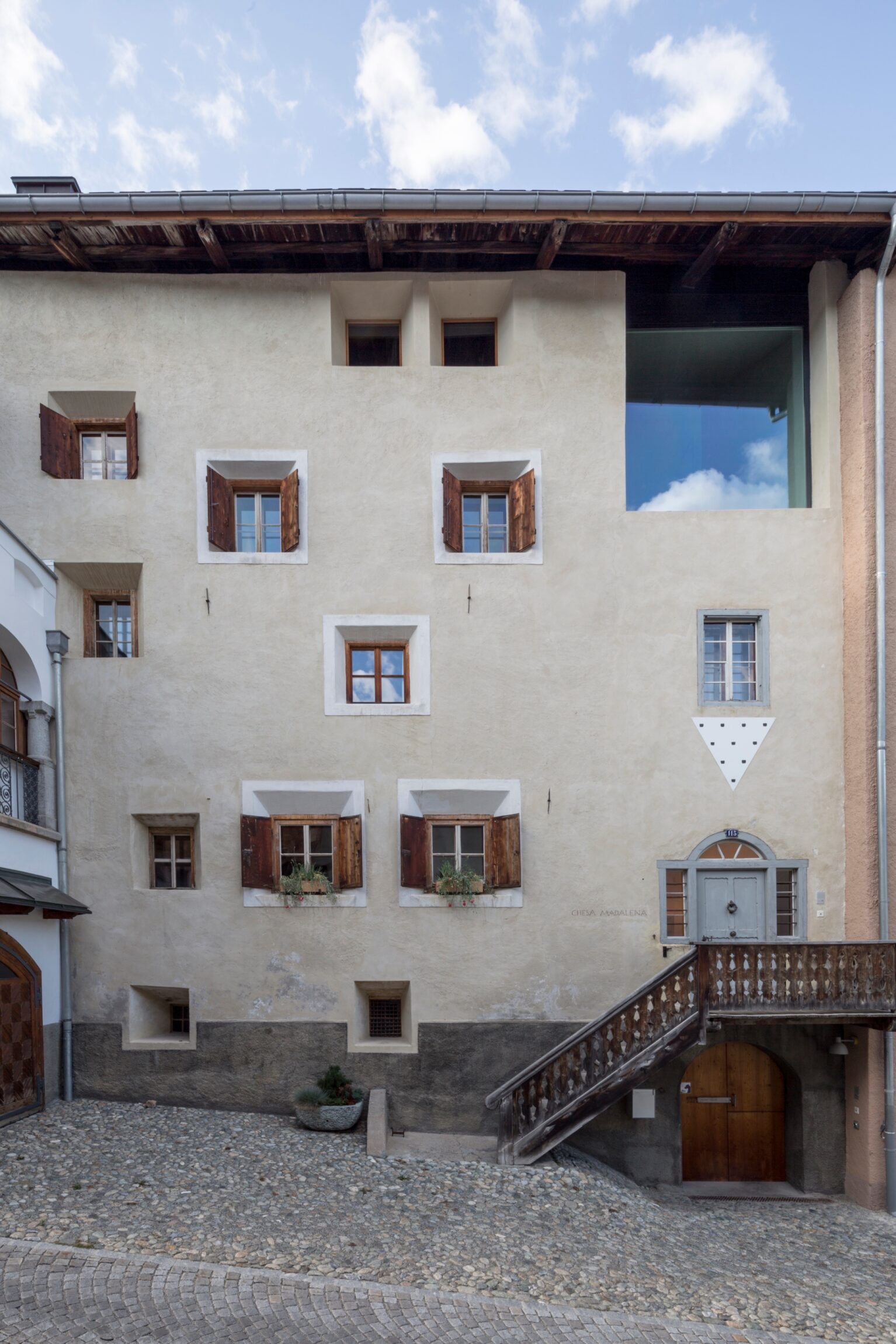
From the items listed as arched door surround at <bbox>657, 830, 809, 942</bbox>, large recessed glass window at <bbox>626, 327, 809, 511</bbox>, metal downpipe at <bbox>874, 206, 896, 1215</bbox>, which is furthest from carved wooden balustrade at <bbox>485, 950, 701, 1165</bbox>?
large recessed glass window at <bbox>626, 327, 809, 511</bbox>

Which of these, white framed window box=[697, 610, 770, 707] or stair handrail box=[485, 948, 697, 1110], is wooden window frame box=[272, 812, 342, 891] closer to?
stair handrail box=[485, 948, 697, 1110]

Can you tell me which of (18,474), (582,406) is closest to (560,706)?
(582,406)

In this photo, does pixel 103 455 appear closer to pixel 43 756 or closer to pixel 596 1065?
pixel 43 756

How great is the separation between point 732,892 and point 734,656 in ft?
11.9

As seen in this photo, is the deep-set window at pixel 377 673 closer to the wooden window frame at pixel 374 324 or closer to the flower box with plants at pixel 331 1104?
the wooden window frame at pixel 374 324

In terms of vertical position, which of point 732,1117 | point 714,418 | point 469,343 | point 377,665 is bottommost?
point 732,1117

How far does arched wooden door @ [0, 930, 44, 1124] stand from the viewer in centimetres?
1019

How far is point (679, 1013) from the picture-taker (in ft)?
34.2

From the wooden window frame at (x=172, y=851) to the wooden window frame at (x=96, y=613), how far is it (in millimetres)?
2775

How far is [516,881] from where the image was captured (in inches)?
459

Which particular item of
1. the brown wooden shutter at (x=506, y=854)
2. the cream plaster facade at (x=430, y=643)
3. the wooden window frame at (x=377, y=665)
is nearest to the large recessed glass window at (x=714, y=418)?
the cream plaster facade at (x=430, y=643)

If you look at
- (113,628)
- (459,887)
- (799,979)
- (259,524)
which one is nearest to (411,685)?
(459,887)

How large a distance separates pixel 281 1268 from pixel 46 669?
27.9 ft

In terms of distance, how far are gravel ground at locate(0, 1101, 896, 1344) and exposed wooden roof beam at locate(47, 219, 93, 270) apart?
12.2m
